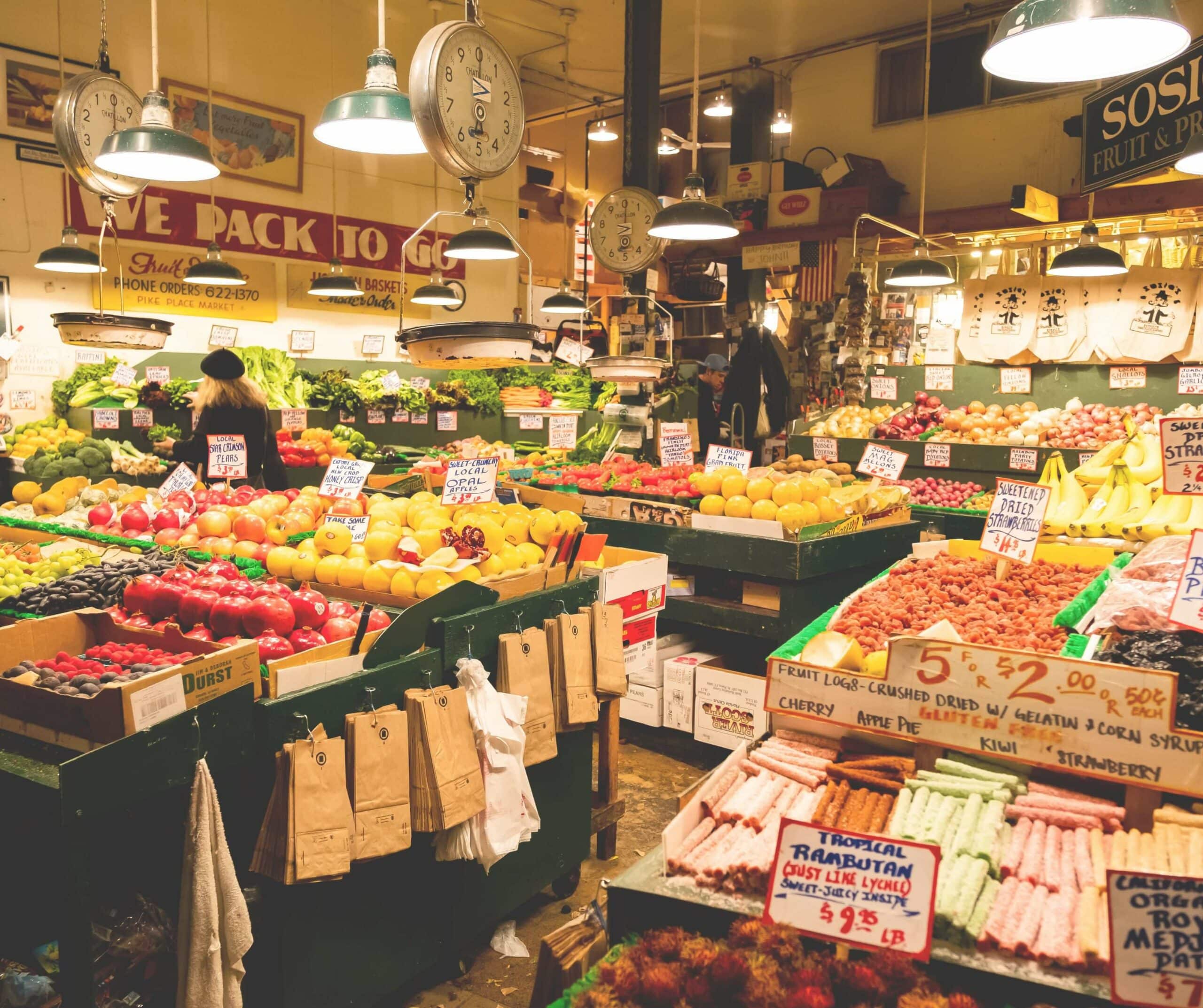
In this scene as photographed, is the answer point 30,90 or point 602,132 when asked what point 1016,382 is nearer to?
point 602,132

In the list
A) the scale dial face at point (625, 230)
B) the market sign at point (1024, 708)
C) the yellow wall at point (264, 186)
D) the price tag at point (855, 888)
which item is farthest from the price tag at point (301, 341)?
the price tag at point (855, 888)

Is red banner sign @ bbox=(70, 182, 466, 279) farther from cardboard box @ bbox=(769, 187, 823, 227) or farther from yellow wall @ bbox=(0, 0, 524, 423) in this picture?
cardboard box @ bbox=(769, 187, 823, 227)

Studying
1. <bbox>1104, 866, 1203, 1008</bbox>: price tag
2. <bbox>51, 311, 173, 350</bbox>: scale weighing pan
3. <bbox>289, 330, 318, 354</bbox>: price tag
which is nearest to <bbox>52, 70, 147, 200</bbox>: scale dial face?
<bbox>51, 311, 173, 350</bbox>: scale weighing pan

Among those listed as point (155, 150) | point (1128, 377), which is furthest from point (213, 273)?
point (1128, 377)

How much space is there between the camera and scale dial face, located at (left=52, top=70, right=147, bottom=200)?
3889 mm

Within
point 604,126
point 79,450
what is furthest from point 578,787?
point 604,126

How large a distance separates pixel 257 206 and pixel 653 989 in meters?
9.76

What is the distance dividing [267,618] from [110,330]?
304 cm

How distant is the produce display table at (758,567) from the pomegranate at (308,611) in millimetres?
2337

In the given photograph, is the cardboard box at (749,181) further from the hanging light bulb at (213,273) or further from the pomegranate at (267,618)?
the pomegranate at (267,618)

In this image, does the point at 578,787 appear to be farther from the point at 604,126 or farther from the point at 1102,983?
the point at 604,126

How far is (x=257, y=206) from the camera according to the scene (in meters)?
9.54

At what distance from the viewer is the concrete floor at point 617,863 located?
2.88 metres

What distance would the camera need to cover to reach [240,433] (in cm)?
626
